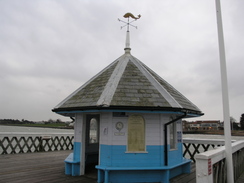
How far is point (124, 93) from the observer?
21.5 feet

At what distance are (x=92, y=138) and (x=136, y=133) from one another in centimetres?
331

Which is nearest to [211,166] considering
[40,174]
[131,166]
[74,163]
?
[131,166]

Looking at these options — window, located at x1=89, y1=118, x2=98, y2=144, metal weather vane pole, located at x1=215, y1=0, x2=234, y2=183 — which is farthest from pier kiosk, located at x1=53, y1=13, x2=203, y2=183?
window, located at x1=89, y1=118, x2=98, y2=144

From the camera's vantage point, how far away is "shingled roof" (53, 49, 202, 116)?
6.13 m

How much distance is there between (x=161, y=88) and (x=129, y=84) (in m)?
1.04

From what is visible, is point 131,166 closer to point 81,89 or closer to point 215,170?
point 215,170

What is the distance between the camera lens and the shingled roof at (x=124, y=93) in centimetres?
613

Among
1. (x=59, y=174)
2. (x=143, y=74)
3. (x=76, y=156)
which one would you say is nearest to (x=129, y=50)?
(x=143, y=74)

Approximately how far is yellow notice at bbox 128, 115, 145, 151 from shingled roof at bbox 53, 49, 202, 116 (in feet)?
1.83

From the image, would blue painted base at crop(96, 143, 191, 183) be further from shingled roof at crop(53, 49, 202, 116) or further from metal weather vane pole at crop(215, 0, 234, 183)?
metal weather vane pole at crop(215, 0, 234, 183)

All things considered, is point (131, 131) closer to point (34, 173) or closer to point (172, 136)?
point (172, 136)

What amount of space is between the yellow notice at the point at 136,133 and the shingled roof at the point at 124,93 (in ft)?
1.83

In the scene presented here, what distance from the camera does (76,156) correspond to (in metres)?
7.12

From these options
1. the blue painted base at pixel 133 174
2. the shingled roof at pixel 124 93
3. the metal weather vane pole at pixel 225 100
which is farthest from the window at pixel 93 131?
the metal weather vane pole at pixel 225 100
